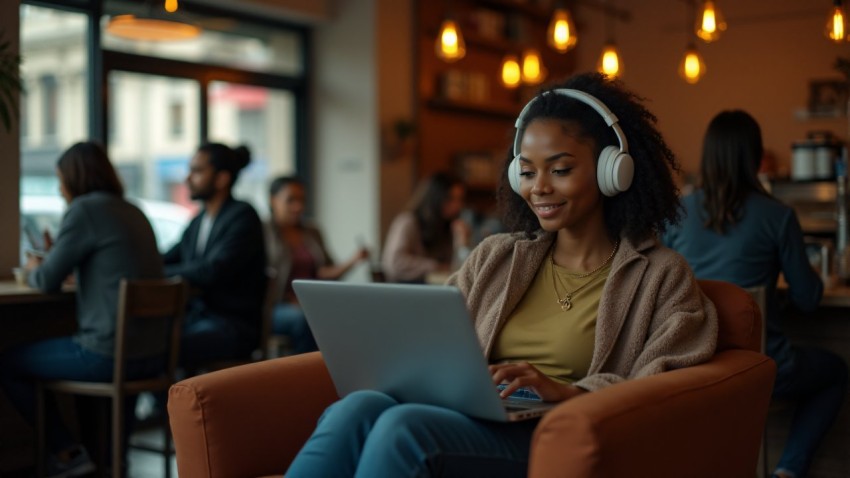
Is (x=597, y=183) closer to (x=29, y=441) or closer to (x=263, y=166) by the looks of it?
(x=29, y=441)

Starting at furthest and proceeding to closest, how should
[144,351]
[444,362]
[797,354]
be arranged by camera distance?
[144,351]
[797,354]
[444,362]

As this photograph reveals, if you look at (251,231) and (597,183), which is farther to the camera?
(251,231)

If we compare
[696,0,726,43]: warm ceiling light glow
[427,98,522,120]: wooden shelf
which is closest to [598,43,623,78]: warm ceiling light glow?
[696,0,726,43]: warm ceiling light glow

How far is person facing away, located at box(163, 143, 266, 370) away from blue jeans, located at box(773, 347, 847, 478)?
2140 mm

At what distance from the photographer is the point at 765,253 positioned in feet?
9.98

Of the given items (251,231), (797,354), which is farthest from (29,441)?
(797,354)

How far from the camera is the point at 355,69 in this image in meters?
6.53

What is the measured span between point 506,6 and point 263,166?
2.63 m

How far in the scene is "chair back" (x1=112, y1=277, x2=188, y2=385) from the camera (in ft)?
10.6

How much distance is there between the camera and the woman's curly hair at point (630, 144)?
2057mm

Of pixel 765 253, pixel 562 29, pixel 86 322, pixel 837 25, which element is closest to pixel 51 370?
pixel 86 322

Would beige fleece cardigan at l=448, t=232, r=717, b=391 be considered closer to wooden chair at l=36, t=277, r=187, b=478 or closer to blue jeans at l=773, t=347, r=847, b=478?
blue jeans at l=773, t=347, r=847, b=478

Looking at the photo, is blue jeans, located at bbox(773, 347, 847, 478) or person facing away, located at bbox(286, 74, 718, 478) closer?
person facing away, located at bbox(286, 74, 718, 478)

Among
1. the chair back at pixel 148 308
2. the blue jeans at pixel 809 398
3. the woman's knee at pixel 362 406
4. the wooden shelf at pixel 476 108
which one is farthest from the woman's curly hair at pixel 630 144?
the wooden shelf at pixel 476 108
